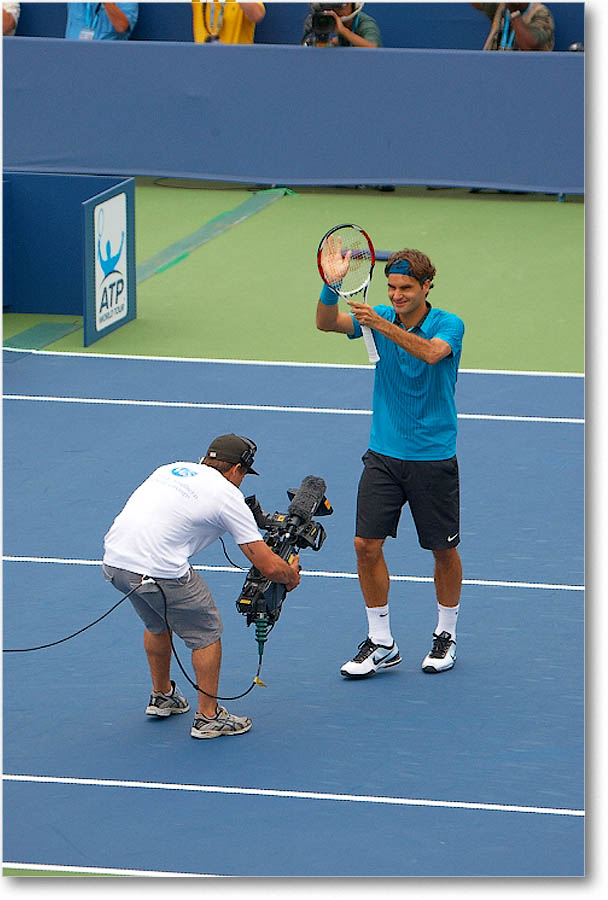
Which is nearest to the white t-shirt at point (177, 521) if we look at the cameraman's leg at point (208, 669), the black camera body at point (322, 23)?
the cameraman's leg at point (208, 669)

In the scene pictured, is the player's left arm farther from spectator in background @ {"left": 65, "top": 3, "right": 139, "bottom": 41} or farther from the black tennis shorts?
spectator in background @ {"left": 65, "top": 3, "right": 139, "bottom": 41}

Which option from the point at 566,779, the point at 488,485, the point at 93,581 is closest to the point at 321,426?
the point at 488,485

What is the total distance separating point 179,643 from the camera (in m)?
7.23

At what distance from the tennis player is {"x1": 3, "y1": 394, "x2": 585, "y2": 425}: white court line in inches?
147

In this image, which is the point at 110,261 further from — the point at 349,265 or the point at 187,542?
the point at 187,542

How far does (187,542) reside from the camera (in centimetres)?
607

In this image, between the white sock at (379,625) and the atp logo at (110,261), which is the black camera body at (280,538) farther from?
the atp logo at (110,261)

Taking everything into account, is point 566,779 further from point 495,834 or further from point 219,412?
point 219,412

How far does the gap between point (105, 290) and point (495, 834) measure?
7577 mm

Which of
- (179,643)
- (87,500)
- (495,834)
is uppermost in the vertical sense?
(87,500)

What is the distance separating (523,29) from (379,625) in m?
11.2

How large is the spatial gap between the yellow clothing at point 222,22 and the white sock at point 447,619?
38.5ft

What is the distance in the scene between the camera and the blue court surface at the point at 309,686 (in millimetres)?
5535

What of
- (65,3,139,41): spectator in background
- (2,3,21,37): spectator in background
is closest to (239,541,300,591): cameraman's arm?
(65,3,139,41): spectator in background
